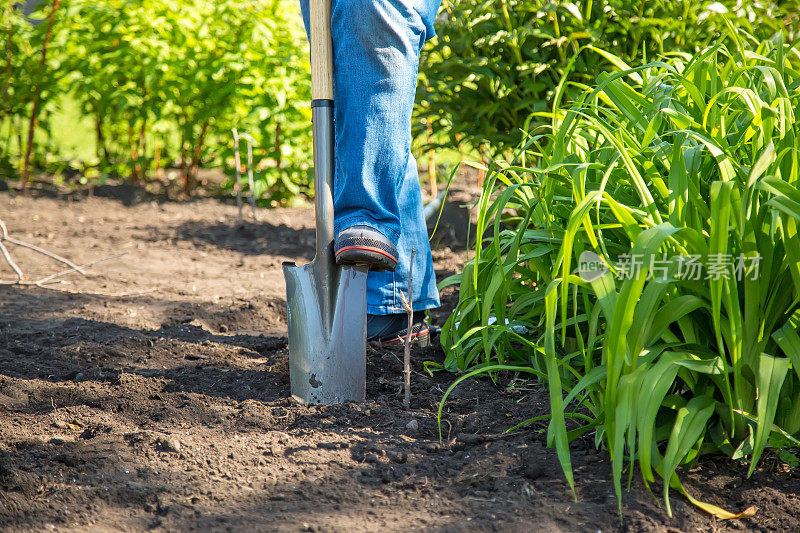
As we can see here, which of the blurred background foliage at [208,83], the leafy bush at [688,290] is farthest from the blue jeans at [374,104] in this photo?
the blurred background foliage at [208,83]

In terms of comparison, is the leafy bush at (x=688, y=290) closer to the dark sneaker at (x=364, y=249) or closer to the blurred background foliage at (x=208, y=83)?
the dark sneaker at (x=364, y=249)

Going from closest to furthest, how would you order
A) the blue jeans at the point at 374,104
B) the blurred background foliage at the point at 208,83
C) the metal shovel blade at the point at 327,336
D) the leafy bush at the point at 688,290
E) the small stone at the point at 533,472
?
the leafy bush at the point at 688,290, the small stone at the point at 533,472, the metal shovel blade at the point at 327,336, the blue jeans at the point at 374,104, the blurred background foliage at the point at 208,83

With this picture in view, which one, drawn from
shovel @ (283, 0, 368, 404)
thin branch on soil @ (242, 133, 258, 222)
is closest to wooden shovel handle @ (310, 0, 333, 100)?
shovel @ (283, 0, 368, 404)

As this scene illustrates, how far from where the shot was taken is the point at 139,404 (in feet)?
5.25

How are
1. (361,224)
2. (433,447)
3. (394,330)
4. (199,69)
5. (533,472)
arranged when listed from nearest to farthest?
1. (533,472)
2. (433,447)
3. (361,224)
4. (394,330)
5. (199,69)

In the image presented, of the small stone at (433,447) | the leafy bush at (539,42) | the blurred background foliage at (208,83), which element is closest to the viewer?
the small stone at (433,447)

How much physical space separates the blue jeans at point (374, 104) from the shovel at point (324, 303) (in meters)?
0.07

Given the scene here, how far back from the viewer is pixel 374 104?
1.81 meters

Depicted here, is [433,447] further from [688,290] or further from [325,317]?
[688,290]

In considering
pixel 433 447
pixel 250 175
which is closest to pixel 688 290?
pixel 433 447

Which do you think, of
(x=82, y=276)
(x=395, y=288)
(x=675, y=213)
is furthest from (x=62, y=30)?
(x=675, y=213)

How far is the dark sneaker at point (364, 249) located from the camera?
5.43 ft

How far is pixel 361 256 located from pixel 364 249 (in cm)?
2

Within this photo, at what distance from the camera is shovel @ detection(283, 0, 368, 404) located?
64.1 inches
